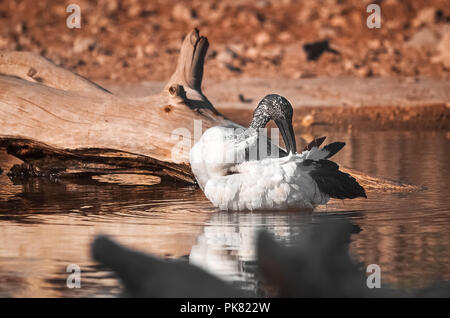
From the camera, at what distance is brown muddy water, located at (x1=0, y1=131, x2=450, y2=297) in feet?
18.3

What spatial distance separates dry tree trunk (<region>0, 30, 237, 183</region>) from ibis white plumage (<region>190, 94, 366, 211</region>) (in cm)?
131

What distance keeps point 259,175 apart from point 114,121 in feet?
7.20

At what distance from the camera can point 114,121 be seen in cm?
914

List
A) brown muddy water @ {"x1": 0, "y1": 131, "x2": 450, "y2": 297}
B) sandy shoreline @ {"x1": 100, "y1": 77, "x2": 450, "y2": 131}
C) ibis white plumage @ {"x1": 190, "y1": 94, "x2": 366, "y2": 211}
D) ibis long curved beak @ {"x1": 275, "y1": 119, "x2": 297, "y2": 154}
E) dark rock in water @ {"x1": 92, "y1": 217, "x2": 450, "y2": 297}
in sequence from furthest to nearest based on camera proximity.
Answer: sandy shoreline @ {"x1": 100, "y1": 77, "x2": 450, "y2": 131}, ibis long curved beak @ {"x1": 275, "y1": 119, "x2": 297, "y2": 154}, ibis white plumage @ {"x1": 190, "y1": 94, "x2": 366, "y2": 211}, brown muddy water @ {"x1": 0, "y1": 131, "x2": 450, "y2": 297}, dark rock in water @ {"x1": 92, "y1": 217, "x2": 450, "y2": 297}

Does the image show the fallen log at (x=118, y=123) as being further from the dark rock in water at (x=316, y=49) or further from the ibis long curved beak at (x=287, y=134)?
the dark rock in water at (x=316, y=49)

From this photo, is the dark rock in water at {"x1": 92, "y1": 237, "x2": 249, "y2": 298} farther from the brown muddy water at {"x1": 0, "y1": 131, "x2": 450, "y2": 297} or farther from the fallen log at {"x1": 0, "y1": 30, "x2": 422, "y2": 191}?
the fallen log at {"x1": 0, "y1": 30, "x2": 422, "y2": 191}

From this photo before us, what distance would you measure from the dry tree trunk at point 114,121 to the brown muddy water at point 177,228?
0.29 m

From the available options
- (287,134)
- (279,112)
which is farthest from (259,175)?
(279,112)

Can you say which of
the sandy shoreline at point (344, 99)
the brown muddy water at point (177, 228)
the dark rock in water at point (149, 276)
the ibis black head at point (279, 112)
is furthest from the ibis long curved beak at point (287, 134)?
the sandy shoreline at point (344, 99)

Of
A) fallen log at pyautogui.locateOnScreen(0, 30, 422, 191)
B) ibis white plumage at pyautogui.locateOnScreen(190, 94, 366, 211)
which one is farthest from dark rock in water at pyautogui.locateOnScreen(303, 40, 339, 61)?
ibis white plumage at pyautogui.locateOnScreen(190, 94, 366, 211)

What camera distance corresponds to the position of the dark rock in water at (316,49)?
18.9 metres

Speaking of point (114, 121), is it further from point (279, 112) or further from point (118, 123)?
point (279, 112)
